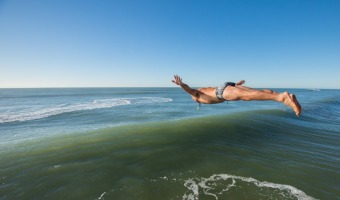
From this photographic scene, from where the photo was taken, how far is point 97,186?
293 inches

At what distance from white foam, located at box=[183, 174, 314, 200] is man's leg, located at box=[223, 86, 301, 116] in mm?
3748

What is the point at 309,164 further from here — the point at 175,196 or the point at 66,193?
the point at 66,193

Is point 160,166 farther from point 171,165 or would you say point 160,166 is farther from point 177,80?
point 177,80

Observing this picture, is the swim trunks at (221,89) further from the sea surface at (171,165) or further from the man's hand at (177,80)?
the sea surface at (171,165)

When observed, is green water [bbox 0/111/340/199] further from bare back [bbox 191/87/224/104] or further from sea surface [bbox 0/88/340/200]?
bare back [bbox 191/87/224/104]

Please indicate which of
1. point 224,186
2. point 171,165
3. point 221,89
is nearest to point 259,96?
point 221,89

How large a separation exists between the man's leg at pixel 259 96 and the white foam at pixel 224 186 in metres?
3.75

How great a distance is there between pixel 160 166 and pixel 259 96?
607cm

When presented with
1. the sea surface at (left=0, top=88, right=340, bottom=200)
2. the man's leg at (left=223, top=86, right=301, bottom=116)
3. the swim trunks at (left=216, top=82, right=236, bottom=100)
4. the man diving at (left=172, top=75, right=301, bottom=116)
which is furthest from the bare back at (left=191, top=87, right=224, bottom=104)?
the sea surface at (left=0, top=88, right=340, bottom=200)

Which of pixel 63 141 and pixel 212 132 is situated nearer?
pixel 63 141

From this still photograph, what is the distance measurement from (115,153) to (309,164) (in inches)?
369

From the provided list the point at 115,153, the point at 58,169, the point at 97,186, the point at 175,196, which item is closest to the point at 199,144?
the point at 115,153

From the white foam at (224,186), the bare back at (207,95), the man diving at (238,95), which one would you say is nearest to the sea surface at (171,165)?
the white foam at (224,186)

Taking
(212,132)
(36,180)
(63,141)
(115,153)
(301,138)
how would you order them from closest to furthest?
(36,180)
(115,153)
(63,141)
(301,138)
(212,132)
